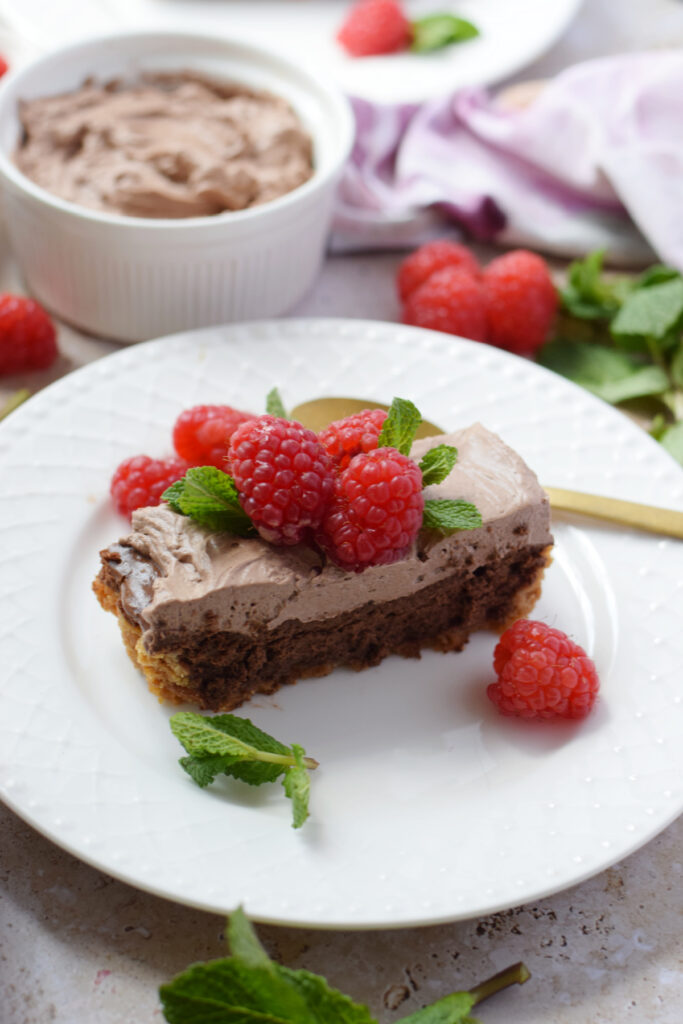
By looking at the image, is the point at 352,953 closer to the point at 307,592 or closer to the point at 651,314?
the point at 307,592

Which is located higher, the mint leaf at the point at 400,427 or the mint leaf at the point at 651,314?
the mint leaf at the point at 400,427

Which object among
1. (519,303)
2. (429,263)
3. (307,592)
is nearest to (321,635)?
(307,592)

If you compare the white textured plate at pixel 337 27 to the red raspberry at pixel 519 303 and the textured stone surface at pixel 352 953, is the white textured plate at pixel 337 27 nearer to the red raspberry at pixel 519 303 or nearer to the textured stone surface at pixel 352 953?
the red raspberry at pixel 519 303

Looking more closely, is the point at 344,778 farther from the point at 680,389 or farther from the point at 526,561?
the point at 680,389

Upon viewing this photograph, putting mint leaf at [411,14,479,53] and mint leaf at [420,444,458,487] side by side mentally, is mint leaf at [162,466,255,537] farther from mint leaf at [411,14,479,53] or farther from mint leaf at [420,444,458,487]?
mint leaf at [411,14,479,53]

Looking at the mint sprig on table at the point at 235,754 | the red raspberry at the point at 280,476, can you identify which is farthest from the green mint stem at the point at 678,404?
the mint sprig on table at the point at 235,754

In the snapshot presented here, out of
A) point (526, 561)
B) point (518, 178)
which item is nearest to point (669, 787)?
point (526, 561)
